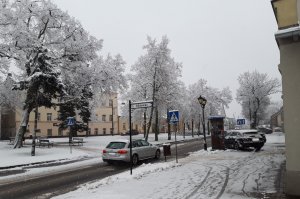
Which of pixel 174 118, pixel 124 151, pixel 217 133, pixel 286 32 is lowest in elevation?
pixel 124 151

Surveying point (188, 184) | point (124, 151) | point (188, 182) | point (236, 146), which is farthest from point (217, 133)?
point (188, 184)

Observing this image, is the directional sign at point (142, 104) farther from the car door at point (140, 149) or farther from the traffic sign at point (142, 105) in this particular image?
the car door at point (140, 149)

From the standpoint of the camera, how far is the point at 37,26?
3344cm

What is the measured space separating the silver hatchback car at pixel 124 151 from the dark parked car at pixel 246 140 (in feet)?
29.7

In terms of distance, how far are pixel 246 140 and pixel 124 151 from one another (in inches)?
459

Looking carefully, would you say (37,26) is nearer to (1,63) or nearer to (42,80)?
(1,63)

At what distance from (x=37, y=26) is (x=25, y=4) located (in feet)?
8.12

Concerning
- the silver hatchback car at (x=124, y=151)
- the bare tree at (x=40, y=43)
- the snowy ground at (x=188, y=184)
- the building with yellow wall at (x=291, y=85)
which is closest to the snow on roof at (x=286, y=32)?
the building with yellow wall at (x=291, y=85)

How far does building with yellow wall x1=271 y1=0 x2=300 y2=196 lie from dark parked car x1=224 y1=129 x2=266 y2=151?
Result: 18.1 m

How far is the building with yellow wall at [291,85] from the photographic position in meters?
10.0

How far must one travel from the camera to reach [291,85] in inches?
400

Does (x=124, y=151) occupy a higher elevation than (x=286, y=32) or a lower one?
lower

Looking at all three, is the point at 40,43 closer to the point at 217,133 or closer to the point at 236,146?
the point at 217,133

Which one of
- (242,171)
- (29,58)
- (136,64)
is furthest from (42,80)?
(136,64)
